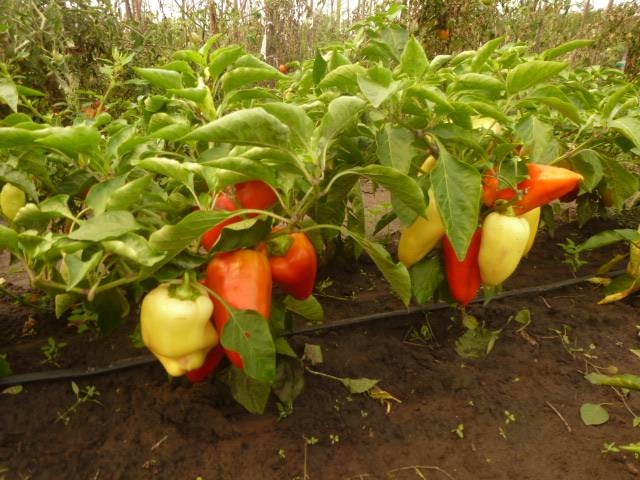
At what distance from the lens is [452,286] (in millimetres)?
1246

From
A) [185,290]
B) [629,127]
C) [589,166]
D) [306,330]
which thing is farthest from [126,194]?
[589,166]

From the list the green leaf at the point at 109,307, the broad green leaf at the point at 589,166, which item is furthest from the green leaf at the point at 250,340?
the broad green leaf at the point at 589,166

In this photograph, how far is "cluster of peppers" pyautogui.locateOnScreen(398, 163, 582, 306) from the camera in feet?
3.59

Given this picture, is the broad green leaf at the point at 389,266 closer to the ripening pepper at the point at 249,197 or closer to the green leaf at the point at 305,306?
the ripening pepper at the point at 249,197

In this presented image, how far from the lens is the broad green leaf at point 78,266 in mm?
776

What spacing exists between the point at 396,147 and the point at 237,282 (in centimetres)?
41

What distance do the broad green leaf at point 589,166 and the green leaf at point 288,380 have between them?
1.03 m

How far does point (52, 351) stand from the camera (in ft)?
5.22

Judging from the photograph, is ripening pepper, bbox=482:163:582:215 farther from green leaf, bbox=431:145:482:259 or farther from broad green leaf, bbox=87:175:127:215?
broad green leaf, bbox=87:175:127:215

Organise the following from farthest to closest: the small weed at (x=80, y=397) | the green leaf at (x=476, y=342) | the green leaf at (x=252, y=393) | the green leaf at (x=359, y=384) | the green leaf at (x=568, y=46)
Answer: the green leaf at (x=476, y=342)
the green leaf at (x=359, y=384)
the small weed at (x=80, y=397)
the green leaf at (x=252, y=393)
the green leaf at (x=568, y=46)

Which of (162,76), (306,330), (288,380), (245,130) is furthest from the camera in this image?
(306,330)

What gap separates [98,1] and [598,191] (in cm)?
326

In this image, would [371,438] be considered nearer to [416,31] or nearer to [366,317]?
[366,317]

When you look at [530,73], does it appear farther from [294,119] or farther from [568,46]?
[294,119]
